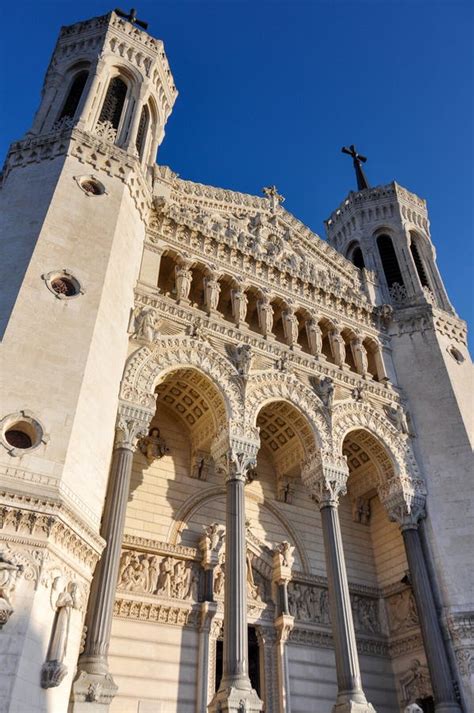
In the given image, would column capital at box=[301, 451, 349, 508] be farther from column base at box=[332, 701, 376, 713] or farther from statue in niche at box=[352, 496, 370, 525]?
column base at box=[332, 701, 376, 713]

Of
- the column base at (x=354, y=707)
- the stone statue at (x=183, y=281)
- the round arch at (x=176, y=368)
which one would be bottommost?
the column base at (x=354, y=707)

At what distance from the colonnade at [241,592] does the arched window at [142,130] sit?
10.7 m

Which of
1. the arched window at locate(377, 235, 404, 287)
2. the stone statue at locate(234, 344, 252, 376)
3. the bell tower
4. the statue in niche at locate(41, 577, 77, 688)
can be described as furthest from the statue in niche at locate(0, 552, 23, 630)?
the arched window at locate(377, 235, 404, 287)

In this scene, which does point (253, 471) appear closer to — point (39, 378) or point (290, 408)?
point (290, 408)

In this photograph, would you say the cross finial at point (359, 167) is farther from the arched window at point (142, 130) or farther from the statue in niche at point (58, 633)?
the statue in niche at point (58, 633)

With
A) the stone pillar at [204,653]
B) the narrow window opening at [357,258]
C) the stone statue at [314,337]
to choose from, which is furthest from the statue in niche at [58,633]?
the narrow window opening at [357,258]

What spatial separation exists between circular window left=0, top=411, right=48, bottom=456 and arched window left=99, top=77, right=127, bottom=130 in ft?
39.3

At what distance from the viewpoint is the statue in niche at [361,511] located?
2038 centimetres

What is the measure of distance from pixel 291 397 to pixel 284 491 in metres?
3.27

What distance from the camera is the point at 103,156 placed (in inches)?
696

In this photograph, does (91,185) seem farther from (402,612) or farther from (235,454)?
(402,612)

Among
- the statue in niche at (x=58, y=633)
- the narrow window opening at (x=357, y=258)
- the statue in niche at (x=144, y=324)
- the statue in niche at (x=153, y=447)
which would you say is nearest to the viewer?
the statue in niche at (x=58, y=633)

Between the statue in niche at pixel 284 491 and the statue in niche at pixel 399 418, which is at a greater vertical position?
the statue in niche at pixel 399 418

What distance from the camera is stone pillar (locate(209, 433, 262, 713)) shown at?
38.5 ft
